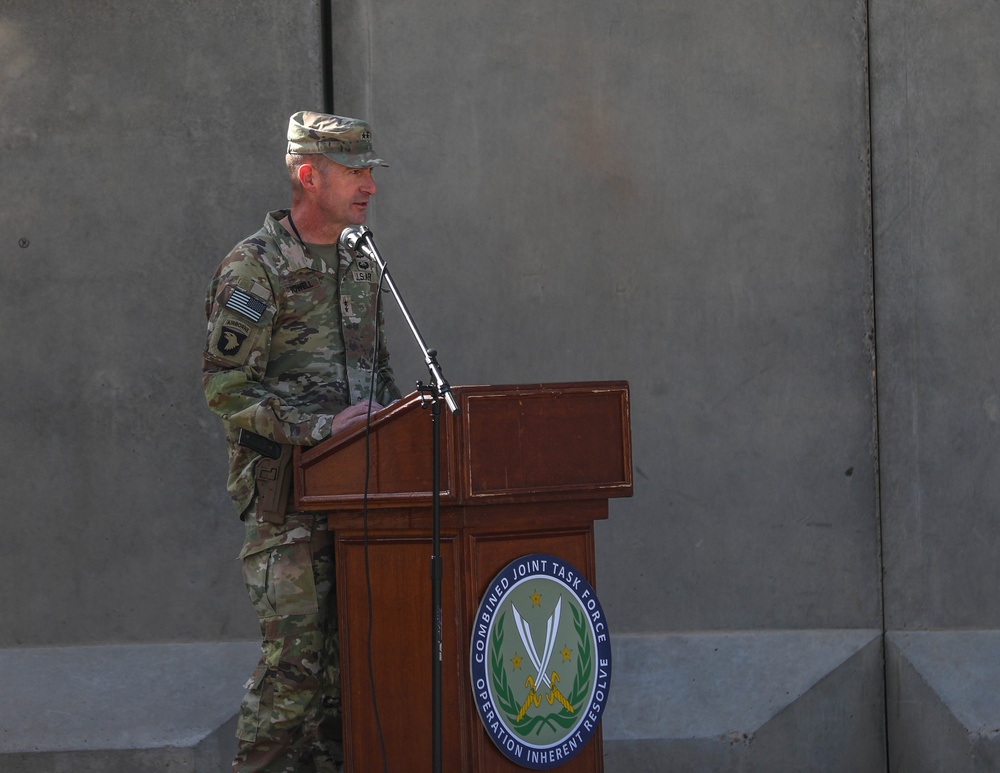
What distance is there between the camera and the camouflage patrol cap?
3443mm

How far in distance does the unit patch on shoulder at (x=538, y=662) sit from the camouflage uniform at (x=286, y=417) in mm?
586

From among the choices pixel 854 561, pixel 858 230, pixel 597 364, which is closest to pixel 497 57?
pixel 597 364

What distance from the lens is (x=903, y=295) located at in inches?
185

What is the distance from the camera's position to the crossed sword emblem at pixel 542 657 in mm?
3064

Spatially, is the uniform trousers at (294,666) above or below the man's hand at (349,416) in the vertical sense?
below

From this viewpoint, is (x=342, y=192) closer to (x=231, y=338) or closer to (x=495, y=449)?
(x=231, y=338)

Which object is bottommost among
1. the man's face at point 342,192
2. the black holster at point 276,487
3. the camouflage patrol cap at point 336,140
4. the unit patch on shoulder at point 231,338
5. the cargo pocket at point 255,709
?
the cargo pocket at point 255,709

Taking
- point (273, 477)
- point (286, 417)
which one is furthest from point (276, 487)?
point (286, 417)

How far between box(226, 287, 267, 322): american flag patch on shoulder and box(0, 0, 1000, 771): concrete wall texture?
1303 mm

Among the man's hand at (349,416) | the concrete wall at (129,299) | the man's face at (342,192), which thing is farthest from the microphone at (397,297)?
the concrete wall at (129,299)

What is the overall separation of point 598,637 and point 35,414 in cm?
245

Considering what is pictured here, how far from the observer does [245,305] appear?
11.0ft

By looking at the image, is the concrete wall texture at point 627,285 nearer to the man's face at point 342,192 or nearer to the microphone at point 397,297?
the man's face at point 342,192

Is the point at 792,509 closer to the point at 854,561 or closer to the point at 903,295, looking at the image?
the point at 854,561
